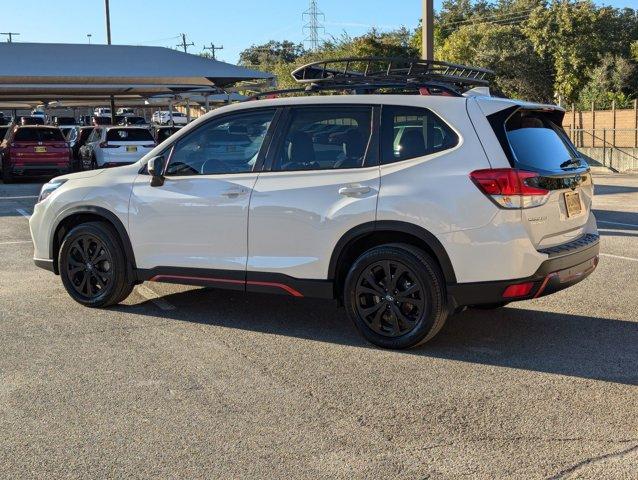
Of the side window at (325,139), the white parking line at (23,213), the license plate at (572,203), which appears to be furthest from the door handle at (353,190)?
the white parking line at (23,213)

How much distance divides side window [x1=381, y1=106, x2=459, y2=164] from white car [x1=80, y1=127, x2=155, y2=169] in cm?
1646

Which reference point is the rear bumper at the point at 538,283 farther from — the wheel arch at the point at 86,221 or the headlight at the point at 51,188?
the headlight at the point at 51,188

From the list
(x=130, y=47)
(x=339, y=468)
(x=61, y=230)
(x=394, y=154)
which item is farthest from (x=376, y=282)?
(x=130, y=47)

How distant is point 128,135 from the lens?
22.0 metres

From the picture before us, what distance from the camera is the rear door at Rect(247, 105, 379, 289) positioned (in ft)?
18.8

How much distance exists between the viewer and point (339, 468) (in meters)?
3.84

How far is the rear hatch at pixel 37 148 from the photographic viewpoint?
72.4 ft

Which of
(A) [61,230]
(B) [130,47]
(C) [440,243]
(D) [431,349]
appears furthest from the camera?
(B) [130,47]

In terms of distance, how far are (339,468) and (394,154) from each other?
258cm

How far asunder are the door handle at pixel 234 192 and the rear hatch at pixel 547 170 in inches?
77.2

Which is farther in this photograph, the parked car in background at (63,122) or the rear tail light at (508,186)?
the parked car in background at (63,122)

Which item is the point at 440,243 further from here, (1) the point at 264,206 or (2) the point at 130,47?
(2) the point at 130,47

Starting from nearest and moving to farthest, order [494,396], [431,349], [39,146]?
1. [494,396]
2. [431,349]
3. [39,146]

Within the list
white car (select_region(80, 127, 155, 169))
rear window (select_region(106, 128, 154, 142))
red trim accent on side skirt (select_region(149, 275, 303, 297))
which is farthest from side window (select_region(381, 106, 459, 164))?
rear window (select_region(106, 128, 154, 142))
